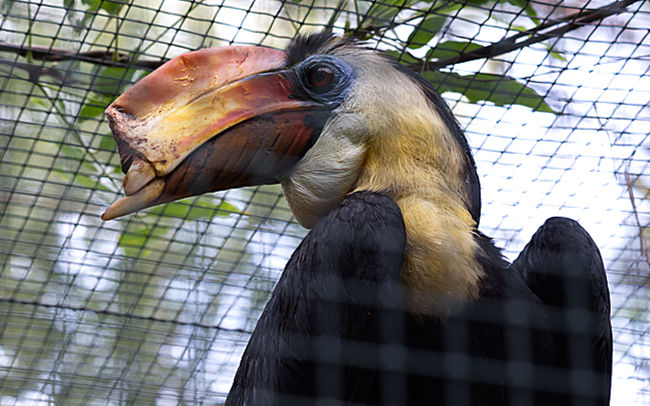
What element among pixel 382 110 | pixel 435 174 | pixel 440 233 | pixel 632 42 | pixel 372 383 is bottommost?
pixel 372 383

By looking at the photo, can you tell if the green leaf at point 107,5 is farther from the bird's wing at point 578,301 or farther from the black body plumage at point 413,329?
the bird's wing at point 578,301

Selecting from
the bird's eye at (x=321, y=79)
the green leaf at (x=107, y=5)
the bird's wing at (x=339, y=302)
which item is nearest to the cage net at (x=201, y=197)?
the green leaf at (x=107, y=5)

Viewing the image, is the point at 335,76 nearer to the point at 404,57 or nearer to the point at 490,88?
the point at 404,57

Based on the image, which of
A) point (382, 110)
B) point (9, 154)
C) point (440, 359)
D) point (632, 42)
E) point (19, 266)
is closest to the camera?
point (440, 359)

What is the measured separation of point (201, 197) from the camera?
278 cm

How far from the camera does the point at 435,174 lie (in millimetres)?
1789

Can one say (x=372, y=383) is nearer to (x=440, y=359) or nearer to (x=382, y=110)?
(x=440, y=359)

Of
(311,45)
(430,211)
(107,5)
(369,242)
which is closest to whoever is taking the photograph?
(369,242)

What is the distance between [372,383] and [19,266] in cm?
173

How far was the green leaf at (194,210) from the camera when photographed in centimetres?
270

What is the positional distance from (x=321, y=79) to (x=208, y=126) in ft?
0.98

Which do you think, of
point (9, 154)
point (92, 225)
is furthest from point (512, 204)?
point (9, 154)

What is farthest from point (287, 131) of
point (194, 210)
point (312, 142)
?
point (194, 210)

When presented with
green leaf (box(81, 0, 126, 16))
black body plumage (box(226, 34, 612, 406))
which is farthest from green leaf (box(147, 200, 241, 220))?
black body plumage (box(226, 34, 612, 406))
